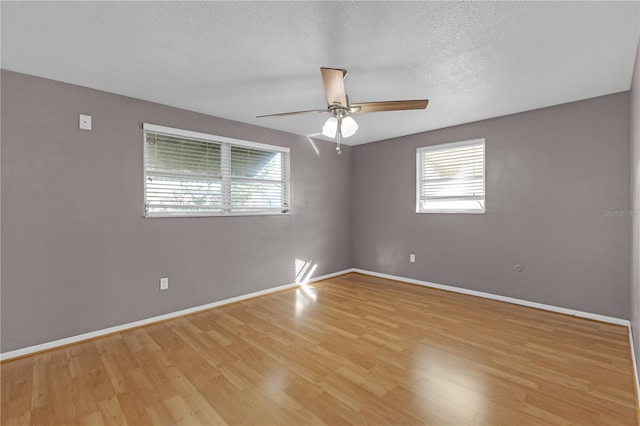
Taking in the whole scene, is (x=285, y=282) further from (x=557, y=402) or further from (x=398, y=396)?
(x=557, y=402)

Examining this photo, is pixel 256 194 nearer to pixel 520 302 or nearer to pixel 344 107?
pixel 344 107

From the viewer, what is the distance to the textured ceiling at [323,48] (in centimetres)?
174

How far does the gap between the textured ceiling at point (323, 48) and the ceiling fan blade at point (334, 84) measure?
279 millimetres

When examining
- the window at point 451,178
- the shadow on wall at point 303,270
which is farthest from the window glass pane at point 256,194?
the window at point 451,178

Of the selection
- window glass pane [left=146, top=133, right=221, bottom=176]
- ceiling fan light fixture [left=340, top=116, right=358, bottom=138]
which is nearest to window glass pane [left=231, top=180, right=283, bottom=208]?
window glass pane [left=146, top=133, right=221, bottom=176]

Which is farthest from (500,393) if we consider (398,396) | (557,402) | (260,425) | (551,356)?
(260,425)

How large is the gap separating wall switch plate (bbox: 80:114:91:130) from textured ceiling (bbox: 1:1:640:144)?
0.99ft

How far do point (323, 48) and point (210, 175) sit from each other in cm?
215

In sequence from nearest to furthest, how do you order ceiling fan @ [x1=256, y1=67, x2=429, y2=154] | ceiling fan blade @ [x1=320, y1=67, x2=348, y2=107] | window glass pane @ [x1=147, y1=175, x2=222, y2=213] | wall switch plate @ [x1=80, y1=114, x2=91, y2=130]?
ceiling fan blade @ [x1=320, y1=67, x2=348, y2=107] → ceiling fan @ [x1=256, y1=67, x2=429, y2=154] → wall switch plate @ [x1=80, y1=114, x2=91, y2=130] → window glass pane @ [x1=147, y1=175, x2=222, y2=213]

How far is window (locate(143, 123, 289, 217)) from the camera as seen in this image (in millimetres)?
3205

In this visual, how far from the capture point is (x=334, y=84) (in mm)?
2035

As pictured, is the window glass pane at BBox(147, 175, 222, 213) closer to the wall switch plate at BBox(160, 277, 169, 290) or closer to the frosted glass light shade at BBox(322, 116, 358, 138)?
the wall switch plate at BBox(160, 277, 169, 290)

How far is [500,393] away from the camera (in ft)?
6.23

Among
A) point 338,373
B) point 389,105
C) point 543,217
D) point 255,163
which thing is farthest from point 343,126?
point 543,217
